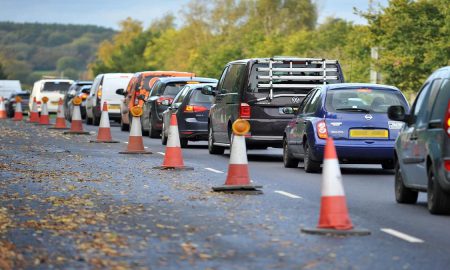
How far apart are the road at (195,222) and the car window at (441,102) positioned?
1016mm

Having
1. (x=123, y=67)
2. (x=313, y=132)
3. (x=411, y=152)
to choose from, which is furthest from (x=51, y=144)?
(x=123, y=67)

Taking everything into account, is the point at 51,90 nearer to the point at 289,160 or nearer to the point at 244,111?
the point at 244,111

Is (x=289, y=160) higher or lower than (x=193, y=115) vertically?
lower

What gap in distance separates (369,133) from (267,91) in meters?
4.32

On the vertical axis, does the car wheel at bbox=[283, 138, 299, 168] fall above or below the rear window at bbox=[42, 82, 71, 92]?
above

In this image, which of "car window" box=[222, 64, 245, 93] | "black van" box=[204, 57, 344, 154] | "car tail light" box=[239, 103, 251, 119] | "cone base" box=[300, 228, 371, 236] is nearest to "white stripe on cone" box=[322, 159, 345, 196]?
"cone base" box=[300, 228, 371, 236]

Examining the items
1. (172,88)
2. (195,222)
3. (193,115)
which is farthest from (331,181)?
(172,88)

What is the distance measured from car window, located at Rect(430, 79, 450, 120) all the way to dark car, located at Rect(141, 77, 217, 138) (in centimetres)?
2134

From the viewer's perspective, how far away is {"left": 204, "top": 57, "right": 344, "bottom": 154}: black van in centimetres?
2509

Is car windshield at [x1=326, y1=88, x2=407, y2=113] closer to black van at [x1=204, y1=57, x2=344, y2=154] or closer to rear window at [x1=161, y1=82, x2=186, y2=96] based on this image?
black van at [x1=204, y1=57, x2=344, y2=154]

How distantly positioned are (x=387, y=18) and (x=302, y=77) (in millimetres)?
29298

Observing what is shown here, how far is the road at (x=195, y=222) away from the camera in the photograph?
1024 cm

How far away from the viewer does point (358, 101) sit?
21.9 metres

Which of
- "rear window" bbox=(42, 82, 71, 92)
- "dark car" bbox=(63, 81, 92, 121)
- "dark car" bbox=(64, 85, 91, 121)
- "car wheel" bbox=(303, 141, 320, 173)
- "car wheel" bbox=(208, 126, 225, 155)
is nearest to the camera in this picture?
"car wheel" bbox=(303, 141, 320, 173)
